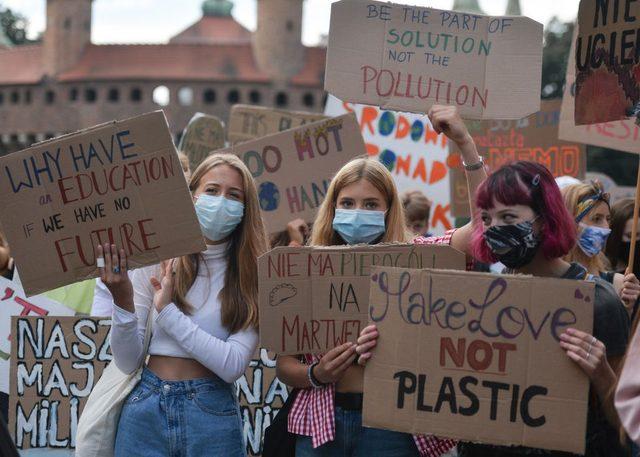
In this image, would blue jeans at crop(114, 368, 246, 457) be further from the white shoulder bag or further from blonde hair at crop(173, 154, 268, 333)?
blonde hair at crop(173, 154, 268, 333)

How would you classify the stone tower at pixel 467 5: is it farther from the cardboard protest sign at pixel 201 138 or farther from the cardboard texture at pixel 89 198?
the cardboard texture at pixel 89 198

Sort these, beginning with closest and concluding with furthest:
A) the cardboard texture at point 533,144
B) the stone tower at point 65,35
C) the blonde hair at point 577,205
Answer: the blonde hair at point 577,205 < the cardboard texture at point 533,144 < the stone tower at point 65,35

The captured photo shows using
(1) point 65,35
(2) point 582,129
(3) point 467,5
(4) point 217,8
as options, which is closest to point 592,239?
(2) point 582,129

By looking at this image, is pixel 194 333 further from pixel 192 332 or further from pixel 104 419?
pixel 104 419

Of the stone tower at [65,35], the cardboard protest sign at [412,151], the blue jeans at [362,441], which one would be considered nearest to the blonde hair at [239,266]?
the blue jeans at [362,441]

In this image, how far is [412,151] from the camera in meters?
10.0

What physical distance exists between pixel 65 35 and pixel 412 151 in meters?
54.5

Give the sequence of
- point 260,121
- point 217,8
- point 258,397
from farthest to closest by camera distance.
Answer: point 217,8 → point 260,121 → point 258,397

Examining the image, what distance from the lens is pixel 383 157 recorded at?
1015 cm

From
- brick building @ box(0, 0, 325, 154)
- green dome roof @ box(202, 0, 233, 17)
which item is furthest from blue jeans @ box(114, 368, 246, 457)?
green dome roof @ box(202, 0, 233, 17)

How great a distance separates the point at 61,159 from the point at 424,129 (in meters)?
6.18

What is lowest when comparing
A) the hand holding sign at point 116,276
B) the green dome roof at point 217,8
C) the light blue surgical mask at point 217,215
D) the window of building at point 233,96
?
the window of building at point 233,96

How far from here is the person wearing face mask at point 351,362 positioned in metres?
3.83

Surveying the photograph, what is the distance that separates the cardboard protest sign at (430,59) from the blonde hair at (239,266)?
0.64m
